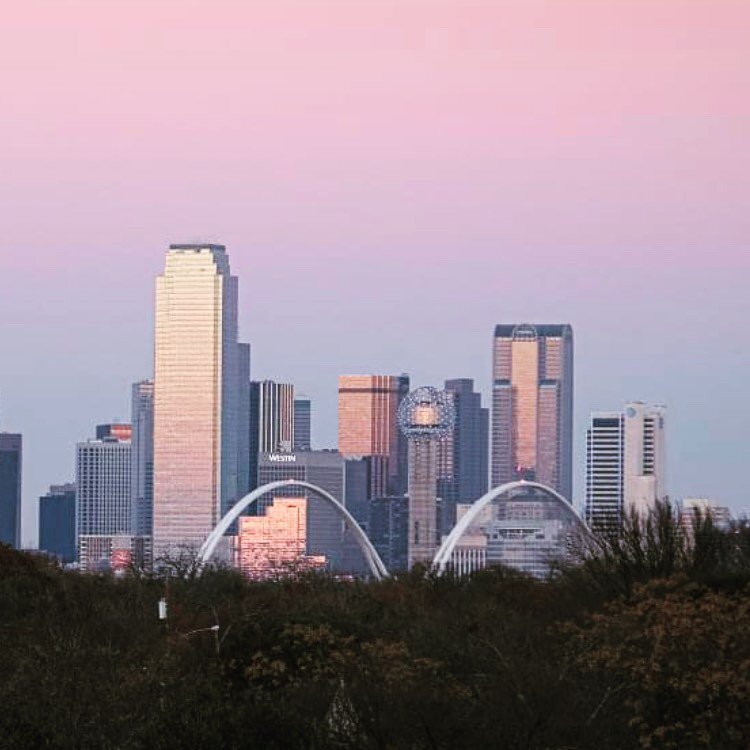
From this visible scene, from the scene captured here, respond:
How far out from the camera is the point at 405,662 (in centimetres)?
4819

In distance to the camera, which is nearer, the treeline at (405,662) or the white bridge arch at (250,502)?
the treeline at (405,662)

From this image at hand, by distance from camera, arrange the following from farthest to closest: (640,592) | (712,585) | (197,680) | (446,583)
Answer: (446,583), (712,585), (640,592), (197,680)

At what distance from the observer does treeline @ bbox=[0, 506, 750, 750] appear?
123 ft

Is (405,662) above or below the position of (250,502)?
below

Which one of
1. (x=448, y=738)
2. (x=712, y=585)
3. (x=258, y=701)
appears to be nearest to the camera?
(x=448, y=738)

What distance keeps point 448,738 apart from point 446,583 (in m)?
39.7

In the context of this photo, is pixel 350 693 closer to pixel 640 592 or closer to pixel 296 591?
pixel 640 592

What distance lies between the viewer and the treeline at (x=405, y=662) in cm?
3747

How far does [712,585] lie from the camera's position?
5628 cm

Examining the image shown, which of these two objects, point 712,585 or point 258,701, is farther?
point 712,585

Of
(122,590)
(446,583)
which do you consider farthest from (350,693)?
(446,583)

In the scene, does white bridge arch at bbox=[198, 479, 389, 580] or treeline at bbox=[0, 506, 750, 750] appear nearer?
treeline at bbox=[0, 506, 750, 750]

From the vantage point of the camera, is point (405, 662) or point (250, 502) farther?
point (250, 502)

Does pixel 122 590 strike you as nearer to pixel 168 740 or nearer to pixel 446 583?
pixel 446 583
